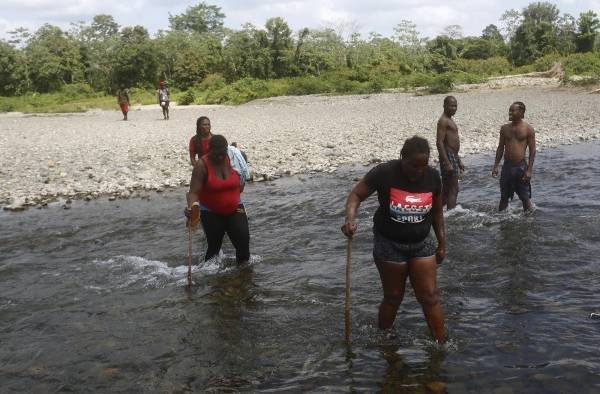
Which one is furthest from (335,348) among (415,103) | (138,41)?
(138,41)

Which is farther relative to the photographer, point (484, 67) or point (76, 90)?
point (76, 90)

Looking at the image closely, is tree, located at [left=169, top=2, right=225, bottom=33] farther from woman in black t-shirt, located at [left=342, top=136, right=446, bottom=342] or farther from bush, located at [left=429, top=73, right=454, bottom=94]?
woman in black t-shirt, located at [left=342, top=136, right=446, bottom=342]

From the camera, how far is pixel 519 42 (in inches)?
2228

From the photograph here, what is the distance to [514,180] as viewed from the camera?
9375 mm

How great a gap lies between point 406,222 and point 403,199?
0.22m

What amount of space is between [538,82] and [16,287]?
42.3 metres

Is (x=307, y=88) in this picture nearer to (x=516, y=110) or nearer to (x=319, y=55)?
(x=319, y=55)

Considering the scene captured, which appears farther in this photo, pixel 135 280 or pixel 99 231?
pixel 99 231

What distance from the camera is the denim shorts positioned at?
490 centimetres

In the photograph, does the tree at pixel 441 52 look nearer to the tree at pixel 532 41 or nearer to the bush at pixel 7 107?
the tree at pixel 532 41

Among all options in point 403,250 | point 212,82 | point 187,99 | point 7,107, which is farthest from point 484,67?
point 403,250

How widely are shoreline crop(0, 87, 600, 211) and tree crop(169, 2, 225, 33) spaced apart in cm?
7851

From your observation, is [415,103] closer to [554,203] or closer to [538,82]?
[538,82]

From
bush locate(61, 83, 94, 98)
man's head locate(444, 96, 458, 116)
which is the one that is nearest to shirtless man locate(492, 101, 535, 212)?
man's head locate(444, 96, 458, 116)
